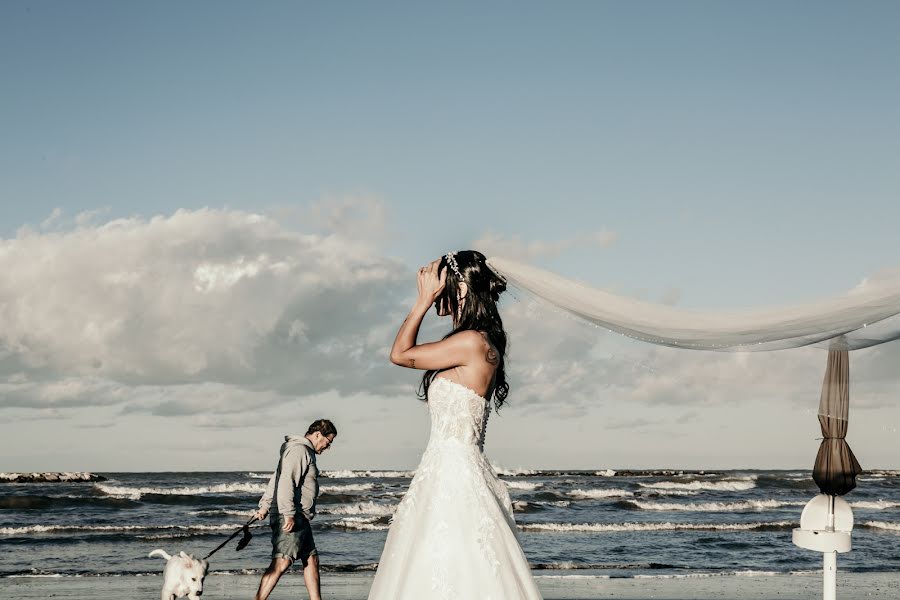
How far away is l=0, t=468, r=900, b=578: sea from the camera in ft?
49.4

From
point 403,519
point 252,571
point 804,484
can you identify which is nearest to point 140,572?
point 252,571

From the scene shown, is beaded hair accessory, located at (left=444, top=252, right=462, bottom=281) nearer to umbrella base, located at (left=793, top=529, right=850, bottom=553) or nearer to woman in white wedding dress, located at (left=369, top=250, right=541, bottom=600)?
woman in white wedding dress, located at (left=369, top=250, right=541, bottom=600)

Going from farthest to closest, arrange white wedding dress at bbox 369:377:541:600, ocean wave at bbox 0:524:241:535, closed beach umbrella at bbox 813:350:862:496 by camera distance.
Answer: ocean wave at bbox 0:524:241:535, closed beach umbrella at bbox 813:350:862:496, white wedding dress at bbox 369:377:541:600

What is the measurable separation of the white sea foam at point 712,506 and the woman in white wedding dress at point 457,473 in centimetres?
2436

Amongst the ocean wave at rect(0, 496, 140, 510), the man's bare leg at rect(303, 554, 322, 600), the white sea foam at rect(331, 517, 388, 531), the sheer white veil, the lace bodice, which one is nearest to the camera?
the lace bodice

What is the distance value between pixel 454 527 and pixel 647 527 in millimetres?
18052

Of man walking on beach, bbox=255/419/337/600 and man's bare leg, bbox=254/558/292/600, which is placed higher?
man walking on beach, bbox=255/419/337/600

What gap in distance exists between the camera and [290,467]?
871cm

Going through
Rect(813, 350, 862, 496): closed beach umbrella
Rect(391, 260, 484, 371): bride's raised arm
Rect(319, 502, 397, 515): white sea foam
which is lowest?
Rect(319, 502, 397, 515): white sea foam

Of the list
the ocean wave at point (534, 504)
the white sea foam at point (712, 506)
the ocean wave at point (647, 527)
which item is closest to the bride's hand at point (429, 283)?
the ocean wave at point (647, 527)

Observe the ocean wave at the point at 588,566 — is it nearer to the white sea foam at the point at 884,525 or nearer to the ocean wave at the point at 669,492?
the white sea foam at the point at 884,525

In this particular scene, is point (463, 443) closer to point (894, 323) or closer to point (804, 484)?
point (894, 323)

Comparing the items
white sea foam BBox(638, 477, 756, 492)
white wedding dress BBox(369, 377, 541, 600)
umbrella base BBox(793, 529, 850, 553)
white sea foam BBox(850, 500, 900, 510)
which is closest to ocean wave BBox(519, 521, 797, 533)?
white sea foam BBox(850, 500, 900, 510)

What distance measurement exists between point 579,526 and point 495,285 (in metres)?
17.5
